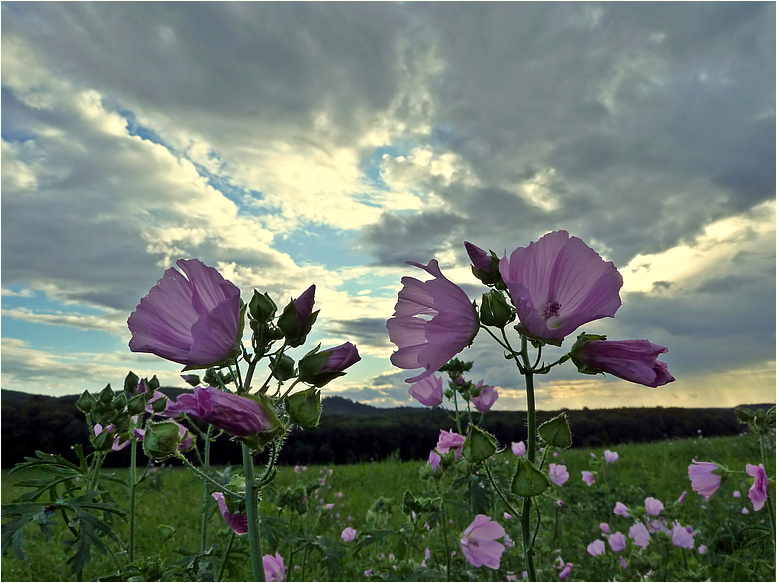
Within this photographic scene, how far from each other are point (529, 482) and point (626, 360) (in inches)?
14.6

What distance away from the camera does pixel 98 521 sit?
1984 mm

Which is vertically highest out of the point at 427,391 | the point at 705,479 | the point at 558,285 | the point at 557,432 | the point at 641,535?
the point at 558,285

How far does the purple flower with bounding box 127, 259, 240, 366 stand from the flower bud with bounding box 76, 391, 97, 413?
126 cm

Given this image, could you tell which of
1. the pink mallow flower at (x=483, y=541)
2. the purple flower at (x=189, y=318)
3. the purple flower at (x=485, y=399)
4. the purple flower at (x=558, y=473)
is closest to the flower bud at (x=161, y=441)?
the purple flower at (x=189, y=318)

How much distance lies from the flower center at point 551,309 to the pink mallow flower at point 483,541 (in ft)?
5.60

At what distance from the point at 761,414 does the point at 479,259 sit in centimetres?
243

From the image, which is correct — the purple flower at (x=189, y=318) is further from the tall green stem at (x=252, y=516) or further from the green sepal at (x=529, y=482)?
the green sepal at (x=529, y=482)

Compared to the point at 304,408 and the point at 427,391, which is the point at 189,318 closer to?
the point at 304,408

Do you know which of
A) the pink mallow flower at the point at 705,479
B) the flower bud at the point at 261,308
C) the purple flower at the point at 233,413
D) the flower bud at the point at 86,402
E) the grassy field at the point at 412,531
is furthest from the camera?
the grassy field at the point at 412,531

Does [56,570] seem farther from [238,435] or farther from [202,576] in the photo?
[238,435]

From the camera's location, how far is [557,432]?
4.20 ft

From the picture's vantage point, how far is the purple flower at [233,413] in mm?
1110

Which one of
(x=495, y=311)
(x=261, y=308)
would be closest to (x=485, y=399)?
(x=495, y=311)

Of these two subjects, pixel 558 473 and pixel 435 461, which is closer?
pixel 435 461
